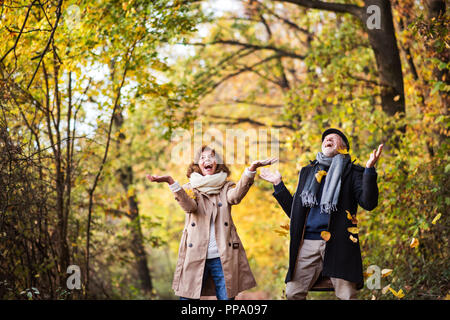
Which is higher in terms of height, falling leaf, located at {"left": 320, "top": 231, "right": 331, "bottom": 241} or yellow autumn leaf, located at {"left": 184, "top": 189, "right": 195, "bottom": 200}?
yellow autumn leaf, located at {"left": 184, "top": 189, "right": 195, "bottom": 200}

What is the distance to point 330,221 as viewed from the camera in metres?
4.16

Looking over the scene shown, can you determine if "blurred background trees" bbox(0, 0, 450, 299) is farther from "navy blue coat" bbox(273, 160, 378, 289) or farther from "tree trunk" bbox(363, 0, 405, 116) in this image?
"navy blue coat" bbox(273, 160, 378, 289)

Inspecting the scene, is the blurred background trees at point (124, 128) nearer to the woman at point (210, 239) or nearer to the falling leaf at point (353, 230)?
the woman at point (210, 239)

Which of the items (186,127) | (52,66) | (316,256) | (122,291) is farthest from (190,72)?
(316,256)

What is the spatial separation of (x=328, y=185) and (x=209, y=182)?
1.08 metres

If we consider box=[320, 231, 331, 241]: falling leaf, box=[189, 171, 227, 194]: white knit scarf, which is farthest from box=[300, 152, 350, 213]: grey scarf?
box=[189, 171, 227, 194]: white knit scarf

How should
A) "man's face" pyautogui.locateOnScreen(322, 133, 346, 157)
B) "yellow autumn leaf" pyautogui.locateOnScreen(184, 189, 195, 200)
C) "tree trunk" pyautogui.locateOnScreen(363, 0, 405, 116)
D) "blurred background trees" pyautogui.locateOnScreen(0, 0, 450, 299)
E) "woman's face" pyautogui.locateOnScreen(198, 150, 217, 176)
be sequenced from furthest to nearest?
"tree trunk" pyautogui.locateOnScreen(363, 0, 405, 116), "blurred background trees" pyautogui.locateOnScreen(0, 0, 450, 299), "woman's face" pyautogui.locateOnScreen(198, 150, 217, 176), "yellow autumn leaf" pyautogui.locateOnScreen(184, 189, 195, 200), "man's face" pyautogui.locateOnScreen(322, 133, 346, 157)

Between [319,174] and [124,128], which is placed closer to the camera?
[319,174]

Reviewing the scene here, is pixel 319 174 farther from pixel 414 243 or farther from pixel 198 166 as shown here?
pixel 414 243

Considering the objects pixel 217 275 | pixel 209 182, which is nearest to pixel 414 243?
pixel 217 275

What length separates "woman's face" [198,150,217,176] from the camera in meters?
4.73

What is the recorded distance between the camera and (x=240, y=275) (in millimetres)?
4594

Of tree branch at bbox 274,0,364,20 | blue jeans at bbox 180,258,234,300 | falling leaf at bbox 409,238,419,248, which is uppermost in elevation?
tree branch at bbox 274,0,364,20

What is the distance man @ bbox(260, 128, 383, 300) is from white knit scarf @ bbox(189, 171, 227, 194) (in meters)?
0.49
